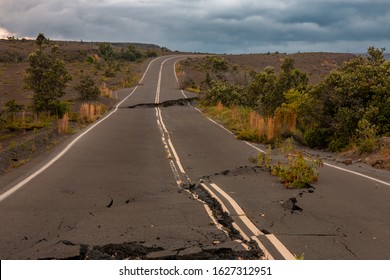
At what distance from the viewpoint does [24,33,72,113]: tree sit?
27156mm

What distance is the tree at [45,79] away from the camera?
27156 millimetres

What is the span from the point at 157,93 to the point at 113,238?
40.5 m

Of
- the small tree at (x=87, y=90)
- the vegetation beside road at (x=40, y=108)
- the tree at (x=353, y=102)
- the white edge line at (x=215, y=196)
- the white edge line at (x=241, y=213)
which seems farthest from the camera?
the small tree at (x=87, y=90)

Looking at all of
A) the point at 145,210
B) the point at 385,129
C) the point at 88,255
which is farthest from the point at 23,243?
the point at 385,129

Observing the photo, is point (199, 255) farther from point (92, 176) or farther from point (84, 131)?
point (84, 131)

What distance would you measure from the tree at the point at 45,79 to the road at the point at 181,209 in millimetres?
11813

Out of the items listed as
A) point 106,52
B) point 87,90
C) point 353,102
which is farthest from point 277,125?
point 106,52

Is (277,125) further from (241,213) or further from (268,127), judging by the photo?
(241,213)

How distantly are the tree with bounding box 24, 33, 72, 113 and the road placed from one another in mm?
11813

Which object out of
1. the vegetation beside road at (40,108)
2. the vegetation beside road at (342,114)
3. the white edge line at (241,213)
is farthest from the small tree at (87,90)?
the white edge line at (241,213)

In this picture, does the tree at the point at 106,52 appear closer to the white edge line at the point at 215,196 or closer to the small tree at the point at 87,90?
the small tree at the point at 87,90

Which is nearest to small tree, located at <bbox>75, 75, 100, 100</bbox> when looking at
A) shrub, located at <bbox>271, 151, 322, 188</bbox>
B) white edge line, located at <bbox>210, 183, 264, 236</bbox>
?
shrub, located at <bbox>271, 151, 322, 188</bbox>

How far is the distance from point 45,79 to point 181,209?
71.5 ft

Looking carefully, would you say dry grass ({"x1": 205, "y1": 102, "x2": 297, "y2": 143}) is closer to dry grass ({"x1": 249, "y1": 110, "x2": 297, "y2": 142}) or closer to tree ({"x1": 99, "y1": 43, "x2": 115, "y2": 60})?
dry grass ({"x1": 249, "y1": 110, "x2": 297, "y2": 142})
